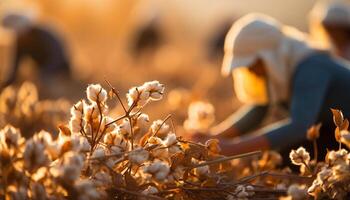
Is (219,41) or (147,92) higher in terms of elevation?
(219,41)

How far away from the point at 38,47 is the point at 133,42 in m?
10.5

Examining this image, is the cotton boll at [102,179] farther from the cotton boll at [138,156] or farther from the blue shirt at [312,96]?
the blue shirt at [312,96]

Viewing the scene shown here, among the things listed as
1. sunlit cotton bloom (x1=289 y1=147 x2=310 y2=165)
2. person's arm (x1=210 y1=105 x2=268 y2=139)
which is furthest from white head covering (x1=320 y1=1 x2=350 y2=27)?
sunlit cotton bloom (x1=289 y1=147 x2=310 y2=165)

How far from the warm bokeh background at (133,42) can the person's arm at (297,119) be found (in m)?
2.01

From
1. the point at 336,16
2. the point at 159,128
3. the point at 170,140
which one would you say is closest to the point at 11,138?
the point at 170,140

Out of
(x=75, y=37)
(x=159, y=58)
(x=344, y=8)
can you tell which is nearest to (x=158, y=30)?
(x=159, y=58)

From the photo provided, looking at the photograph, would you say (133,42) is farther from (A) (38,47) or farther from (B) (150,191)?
(B) (150,191)

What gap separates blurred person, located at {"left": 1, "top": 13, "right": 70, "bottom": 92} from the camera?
33.0 ft

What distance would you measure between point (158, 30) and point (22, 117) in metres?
16.2

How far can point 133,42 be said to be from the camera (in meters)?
21.1

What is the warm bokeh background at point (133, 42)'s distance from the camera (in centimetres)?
1377

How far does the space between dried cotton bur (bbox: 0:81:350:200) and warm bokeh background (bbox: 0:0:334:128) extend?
127 inches

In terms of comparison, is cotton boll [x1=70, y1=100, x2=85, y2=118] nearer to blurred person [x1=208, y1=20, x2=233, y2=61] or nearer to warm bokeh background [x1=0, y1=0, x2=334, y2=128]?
warm bokeh background [x1=0, y1=0, x2=334, y2=128]

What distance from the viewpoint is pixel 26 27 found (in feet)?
33.4
